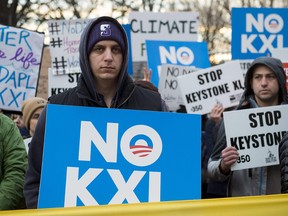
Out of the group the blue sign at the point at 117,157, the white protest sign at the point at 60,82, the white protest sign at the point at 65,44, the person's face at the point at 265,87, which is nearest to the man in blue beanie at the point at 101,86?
the blue sign at the point at 117,157

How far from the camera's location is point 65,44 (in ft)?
21.7

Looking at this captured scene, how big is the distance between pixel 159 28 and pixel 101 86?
17.0ft

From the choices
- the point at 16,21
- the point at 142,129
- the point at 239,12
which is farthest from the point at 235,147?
the point at 16,21

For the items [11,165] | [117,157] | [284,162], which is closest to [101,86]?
[117,157]

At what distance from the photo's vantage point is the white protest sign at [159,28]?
26.6ft

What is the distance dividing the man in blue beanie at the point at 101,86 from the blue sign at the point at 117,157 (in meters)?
0.16

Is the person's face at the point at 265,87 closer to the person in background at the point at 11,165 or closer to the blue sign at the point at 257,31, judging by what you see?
the person in background at the point at 11,165

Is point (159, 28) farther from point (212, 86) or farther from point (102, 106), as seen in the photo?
point (102, 106)

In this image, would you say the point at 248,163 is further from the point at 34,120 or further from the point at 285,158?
the point at 34,120

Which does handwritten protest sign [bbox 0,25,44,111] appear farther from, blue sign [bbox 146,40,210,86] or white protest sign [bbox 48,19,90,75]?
blue sign [bbox 146,40,210,86]

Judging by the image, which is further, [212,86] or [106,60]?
[212,86]

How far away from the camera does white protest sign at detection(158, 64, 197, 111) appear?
6.91m

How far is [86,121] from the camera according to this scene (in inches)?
113

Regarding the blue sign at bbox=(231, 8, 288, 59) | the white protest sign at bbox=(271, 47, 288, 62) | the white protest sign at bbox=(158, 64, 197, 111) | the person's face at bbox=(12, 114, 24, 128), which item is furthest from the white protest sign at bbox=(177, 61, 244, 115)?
the person's face at bbox=(12, 114, 24, 128)
